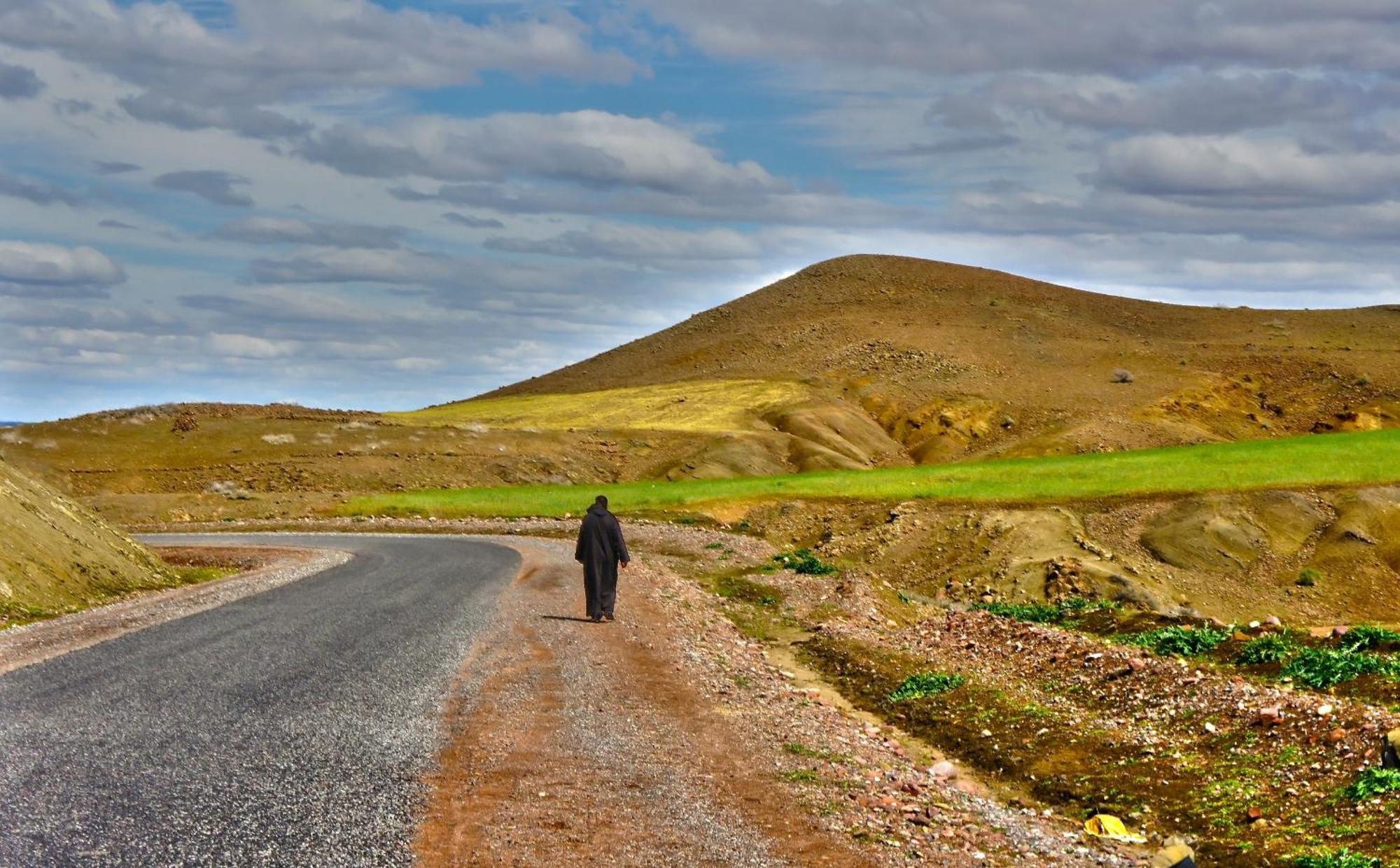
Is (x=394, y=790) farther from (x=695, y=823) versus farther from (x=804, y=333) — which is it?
(x=804, y=333)

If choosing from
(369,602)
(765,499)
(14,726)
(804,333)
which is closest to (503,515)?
(765,499)

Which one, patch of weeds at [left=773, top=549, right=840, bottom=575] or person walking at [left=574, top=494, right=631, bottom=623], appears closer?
person walking at [left=574, top=494, right=631, bottom=623]

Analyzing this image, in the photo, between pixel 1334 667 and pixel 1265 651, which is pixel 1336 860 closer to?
pixel 1334 667

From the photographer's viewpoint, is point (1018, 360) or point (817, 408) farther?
point (1018, 360)

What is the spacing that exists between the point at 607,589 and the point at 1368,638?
13.5 metres

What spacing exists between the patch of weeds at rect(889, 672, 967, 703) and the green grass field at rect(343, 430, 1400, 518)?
25.5 m

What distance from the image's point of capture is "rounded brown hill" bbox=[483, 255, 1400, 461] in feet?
316

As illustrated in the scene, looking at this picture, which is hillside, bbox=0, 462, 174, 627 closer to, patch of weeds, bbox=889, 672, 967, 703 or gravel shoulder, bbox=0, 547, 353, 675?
gravel shoulder, bbox=0, 547, 353, 675

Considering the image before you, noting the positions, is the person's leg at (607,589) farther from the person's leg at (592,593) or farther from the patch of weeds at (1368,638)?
the patch of weeds at (1368,638)

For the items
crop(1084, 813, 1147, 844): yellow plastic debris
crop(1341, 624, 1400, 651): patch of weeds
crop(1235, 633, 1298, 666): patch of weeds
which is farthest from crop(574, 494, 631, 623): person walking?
crop(1341, 624, 1400, 651): patch of weeds

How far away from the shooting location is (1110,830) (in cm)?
1506

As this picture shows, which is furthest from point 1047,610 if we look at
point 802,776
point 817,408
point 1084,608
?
point 817,408

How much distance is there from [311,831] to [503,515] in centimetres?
4928

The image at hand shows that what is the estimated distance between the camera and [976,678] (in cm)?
2330
